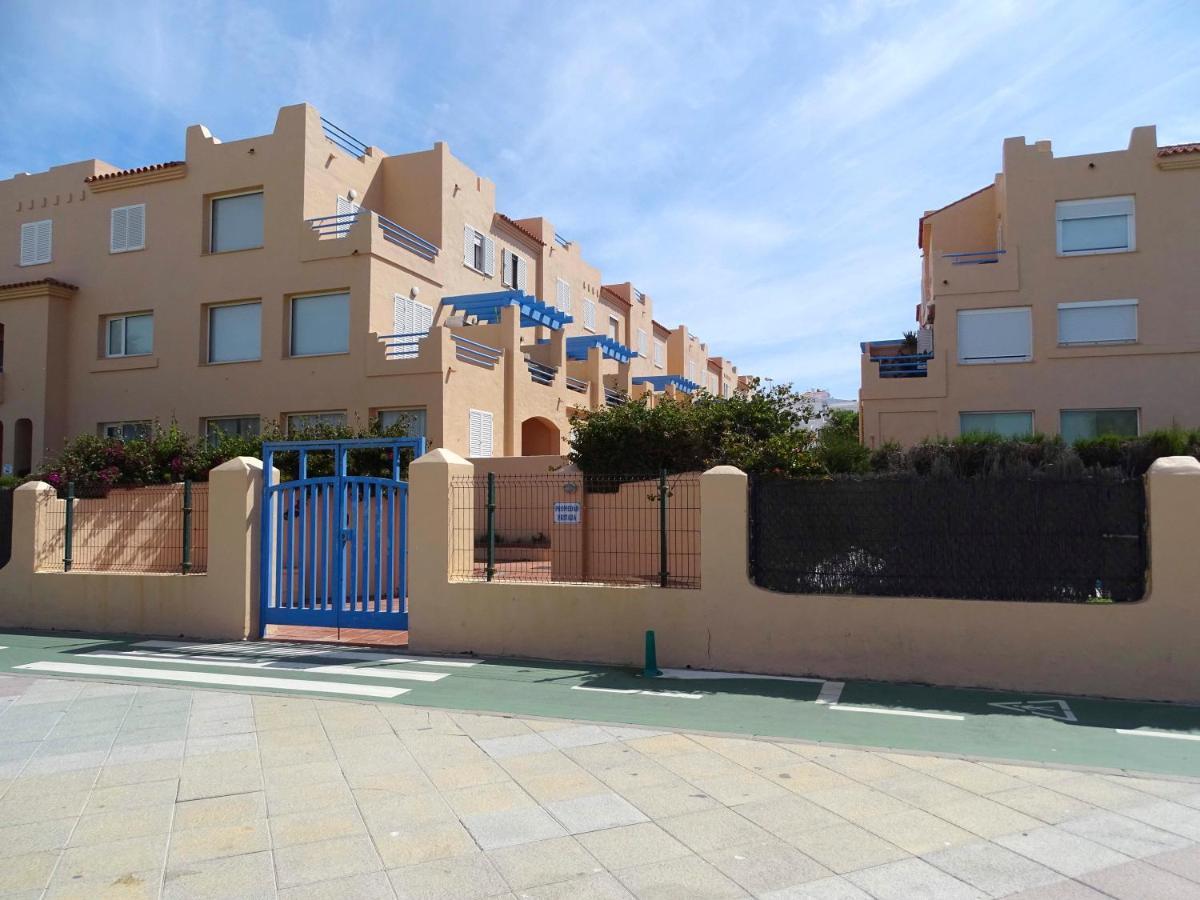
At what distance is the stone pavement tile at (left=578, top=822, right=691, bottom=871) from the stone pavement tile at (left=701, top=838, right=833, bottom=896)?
0.69 ft

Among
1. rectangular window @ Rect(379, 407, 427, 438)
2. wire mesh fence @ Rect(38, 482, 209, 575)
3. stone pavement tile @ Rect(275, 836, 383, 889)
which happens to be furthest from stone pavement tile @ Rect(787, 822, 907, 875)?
rectangular window @ Rect(379, 407, 427, 438)

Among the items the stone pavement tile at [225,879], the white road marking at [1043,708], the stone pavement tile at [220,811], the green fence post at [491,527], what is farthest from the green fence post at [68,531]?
the white road marking at [1043,708]

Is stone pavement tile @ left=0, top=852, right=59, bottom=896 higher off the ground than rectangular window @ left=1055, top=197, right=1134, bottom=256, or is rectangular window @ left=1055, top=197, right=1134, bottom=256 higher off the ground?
rectangular window @ left=1055, top=197, right=1134, bottom=256

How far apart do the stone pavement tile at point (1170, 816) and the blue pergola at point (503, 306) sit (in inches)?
820

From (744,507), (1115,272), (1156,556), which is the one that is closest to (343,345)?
(744,507)

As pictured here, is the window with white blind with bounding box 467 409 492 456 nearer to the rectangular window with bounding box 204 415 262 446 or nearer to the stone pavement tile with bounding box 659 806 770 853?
the rectangular window with bounding box 204 415 262 446

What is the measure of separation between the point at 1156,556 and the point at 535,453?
2074 cm

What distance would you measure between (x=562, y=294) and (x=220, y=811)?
94.8 ft

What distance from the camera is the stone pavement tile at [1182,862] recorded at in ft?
14.5

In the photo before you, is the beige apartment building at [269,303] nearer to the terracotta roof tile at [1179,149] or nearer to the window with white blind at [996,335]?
the window with white blind at [996,335]

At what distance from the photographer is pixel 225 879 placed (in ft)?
14.4

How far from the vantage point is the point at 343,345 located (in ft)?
73.4

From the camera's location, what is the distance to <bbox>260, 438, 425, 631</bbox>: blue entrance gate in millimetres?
11602

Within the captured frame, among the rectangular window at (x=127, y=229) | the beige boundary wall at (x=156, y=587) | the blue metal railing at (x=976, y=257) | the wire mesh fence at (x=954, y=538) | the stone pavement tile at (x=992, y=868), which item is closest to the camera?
the stone pavement tile at (x=992, y=868)
